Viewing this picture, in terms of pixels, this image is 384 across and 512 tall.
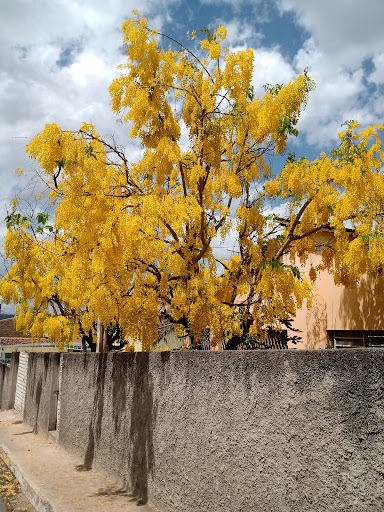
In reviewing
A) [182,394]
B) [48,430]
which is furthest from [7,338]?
[182,394]

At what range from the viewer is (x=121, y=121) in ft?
27.4

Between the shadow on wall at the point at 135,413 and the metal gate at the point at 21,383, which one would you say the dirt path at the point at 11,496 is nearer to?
the shadow on wall at the point at 135,413

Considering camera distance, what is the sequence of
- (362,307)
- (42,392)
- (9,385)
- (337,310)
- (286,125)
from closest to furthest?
(286,125) < (362,307) < (42,392) < (337,310) < (9,385)

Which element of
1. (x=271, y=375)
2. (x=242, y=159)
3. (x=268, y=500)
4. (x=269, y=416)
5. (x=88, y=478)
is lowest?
(x=88, y=478)

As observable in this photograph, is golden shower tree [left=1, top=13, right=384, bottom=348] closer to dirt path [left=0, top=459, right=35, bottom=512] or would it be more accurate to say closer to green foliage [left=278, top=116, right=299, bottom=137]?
green foliage [left=278, top=116, right=299, bottom=137]

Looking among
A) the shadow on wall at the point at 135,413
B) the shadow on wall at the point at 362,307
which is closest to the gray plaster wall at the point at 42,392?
the shadow on wall at the point at 135,413

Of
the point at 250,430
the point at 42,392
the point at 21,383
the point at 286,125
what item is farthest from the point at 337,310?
the point at 21,383

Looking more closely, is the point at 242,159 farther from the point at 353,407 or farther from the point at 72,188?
the point at 353,407

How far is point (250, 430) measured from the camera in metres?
4.00

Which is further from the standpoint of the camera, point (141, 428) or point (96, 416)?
point (96, 416)

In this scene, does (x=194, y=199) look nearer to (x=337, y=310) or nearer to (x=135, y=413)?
(x=135, y=413)

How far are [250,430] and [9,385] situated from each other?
14561 mm

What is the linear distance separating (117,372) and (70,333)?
8661 millimetres

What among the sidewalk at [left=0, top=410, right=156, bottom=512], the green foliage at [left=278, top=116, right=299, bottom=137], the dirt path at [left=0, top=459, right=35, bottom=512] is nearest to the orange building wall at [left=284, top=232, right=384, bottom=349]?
the green foliage at [left=278, top=116, right=299, bottom=137]
